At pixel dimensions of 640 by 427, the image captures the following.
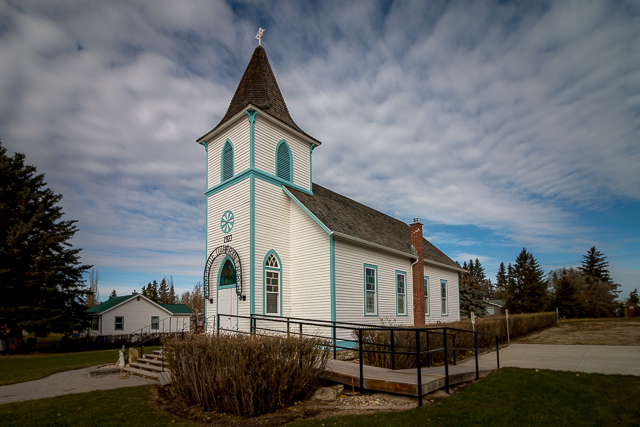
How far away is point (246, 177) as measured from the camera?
15.2 m

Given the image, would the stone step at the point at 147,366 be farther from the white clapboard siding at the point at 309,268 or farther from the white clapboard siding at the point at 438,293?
the white clapboard siding at the point at 438,293

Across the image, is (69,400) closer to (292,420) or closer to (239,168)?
(292,420)

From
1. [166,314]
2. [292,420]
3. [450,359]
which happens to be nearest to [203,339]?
[292,420]

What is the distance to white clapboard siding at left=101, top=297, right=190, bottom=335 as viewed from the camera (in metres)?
37.0

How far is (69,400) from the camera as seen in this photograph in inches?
339

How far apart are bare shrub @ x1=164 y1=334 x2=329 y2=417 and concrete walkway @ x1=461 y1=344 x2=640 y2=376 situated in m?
6.10

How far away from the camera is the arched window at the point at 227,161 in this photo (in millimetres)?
16269

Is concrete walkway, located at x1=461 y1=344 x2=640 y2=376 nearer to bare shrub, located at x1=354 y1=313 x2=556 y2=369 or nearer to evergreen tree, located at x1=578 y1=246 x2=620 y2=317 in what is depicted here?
bare shrub, located at x1=354 y1=313 x2=556 y2=369

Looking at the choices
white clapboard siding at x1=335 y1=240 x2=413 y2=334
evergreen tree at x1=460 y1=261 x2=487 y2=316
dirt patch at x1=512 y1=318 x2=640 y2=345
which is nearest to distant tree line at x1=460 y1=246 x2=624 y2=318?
evergreen tree at x1=460 y1=261 x2=487 y2=316

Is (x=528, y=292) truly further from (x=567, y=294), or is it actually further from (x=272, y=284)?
(x=272, y=284)

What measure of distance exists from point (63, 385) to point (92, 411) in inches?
183

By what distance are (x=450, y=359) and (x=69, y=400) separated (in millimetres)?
10248

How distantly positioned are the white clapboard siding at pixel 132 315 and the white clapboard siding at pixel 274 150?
29.0 metres

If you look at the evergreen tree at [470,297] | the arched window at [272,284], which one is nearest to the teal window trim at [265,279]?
the arched window at [272,284]
